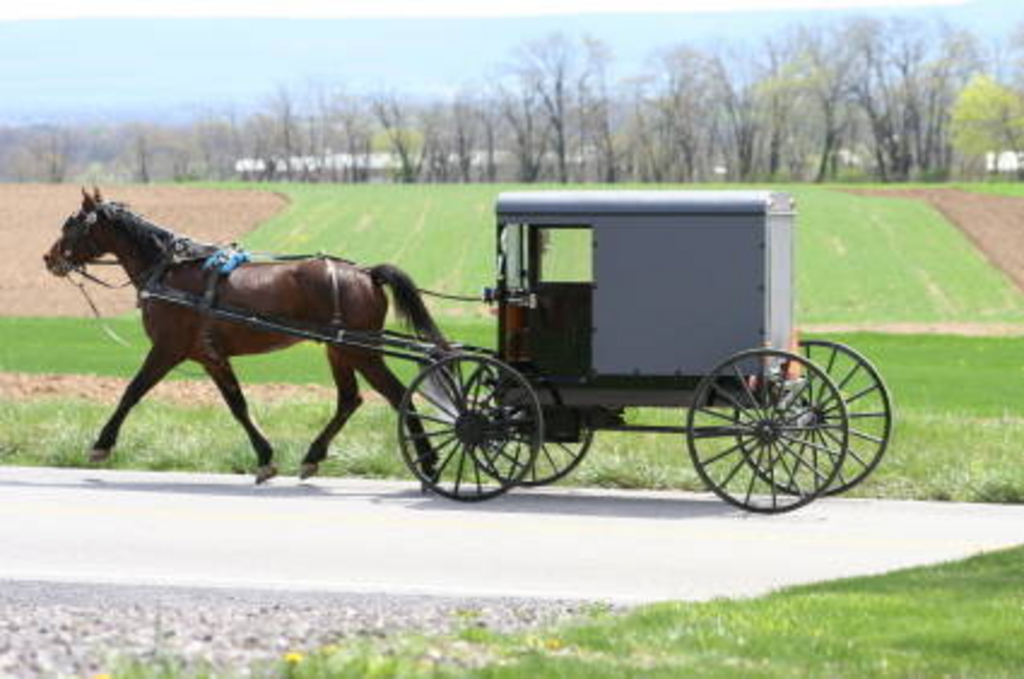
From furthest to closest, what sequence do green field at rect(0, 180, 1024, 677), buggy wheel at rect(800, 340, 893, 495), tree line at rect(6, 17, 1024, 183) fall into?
tree line at rect(6, 17, 1024, 183), buggy wheel at rect(800, 340, 893, 495), green field at rect(0, 180, 1024, 677)

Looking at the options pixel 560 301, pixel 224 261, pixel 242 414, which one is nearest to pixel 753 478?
pixel 560 301

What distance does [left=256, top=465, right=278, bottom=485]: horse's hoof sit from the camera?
1612 centimetres

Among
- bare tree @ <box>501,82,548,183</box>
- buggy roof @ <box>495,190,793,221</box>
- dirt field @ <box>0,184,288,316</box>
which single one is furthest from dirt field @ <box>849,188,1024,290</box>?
buggy roof @ <box>495,190,793,221</box>

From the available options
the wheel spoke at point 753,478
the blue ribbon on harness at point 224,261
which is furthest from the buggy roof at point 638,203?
the blue ribbon on harness at point 224,261

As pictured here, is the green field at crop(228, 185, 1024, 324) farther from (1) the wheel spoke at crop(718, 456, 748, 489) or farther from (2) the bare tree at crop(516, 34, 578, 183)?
(2) the bare tree at crop(516, 34, 578, 183)

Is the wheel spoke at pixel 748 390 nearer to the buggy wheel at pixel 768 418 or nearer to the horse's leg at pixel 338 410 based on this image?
the buggy wheel at pixel 768 418

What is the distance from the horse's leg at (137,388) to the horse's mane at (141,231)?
0.79 meters

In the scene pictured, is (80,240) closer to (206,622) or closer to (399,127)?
(206,622)

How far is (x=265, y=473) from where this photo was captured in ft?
53.1

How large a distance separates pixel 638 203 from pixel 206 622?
6.68m

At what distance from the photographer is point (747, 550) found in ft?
42.4

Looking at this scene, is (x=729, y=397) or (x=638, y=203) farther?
(x=638, y=203)

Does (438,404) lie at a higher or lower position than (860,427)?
higher

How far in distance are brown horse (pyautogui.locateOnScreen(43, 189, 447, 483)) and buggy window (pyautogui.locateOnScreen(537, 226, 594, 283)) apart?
1.29m
